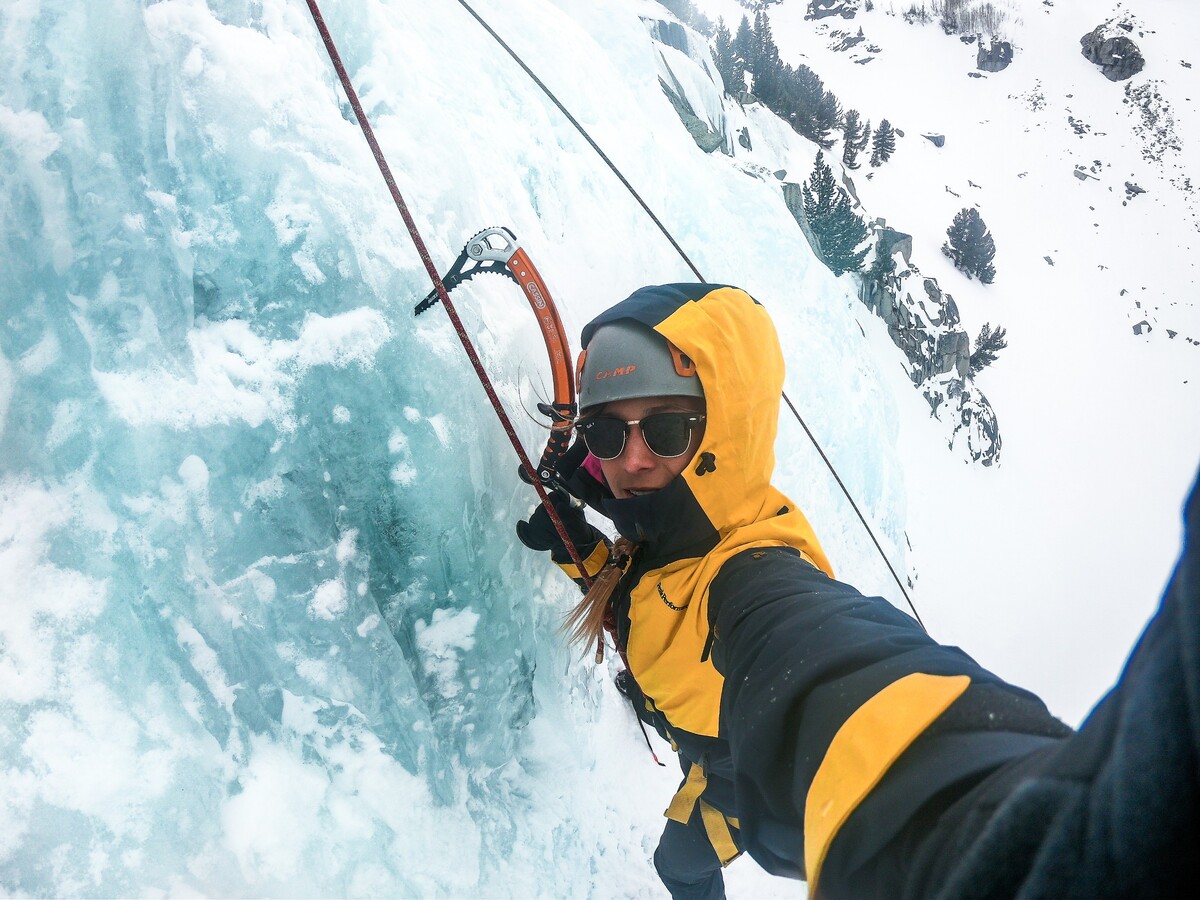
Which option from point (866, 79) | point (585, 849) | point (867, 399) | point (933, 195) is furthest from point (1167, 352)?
point (585, 849)

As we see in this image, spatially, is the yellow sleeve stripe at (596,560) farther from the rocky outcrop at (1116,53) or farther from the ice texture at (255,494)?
the rocky outcrop at (1116,53)

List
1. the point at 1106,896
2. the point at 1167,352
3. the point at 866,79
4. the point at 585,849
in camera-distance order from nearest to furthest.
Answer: the point at 1106,896 < the point at 585,849 < the point at 1167,352 < the point at 866,79

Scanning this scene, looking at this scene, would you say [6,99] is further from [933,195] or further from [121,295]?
[933,195]

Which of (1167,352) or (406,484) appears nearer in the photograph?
(406,484)

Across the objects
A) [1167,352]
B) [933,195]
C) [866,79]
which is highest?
[866,79]

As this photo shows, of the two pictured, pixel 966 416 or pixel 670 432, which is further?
pixel 966 416

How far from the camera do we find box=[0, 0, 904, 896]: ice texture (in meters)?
1.43

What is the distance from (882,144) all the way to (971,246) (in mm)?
6498

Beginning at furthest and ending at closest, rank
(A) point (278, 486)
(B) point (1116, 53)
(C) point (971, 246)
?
(B) point (1116, 53) → (C) point (971, 246) → (A) point (278, 486)

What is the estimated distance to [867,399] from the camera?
22.8 ft

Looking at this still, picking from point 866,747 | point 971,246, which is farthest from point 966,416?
point 866,747

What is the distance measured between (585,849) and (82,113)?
2.78 metres

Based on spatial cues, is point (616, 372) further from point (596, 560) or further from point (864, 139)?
point (864, 139)

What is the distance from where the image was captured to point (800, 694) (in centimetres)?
85
